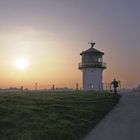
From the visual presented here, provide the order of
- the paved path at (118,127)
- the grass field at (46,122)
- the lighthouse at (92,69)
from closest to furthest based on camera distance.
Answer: the grass field at (46,122) → the paved path at (118,127) → the lighthouse at (92,69)

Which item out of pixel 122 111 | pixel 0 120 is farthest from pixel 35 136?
pixel 122 111

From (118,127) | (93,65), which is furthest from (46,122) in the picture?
(93,65)

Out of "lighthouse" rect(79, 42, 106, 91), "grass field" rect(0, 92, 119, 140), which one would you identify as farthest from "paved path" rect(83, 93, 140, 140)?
"lighthouse" rect(79, 42, 106, 91)

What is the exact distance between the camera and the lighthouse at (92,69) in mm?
73812

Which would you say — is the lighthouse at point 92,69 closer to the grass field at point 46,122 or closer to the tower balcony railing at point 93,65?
the tower balcony railing at point 93,65

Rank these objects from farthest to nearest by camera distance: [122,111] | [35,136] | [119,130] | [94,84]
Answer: [94,84], [122,111], [119,130], [35,136]

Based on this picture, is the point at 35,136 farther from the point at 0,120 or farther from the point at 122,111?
the point at 122,111

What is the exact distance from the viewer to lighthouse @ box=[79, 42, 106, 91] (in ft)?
242

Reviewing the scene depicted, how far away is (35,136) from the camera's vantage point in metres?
16.7

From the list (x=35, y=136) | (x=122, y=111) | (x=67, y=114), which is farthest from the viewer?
(x=122, y=111)

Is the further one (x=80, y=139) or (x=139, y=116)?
(x=139, y=116)

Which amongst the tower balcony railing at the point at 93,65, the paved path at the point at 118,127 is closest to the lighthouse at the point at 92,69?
the tower balcony railing at the point at 93,65

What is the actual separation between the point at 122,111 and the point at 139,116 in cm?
340

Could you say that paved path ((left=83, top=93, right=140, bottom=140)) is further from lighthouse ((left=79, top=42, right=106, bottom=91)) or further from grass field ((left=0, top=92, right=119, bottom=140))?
lighthouse ((left=79, top=42, right=106, bottom=91))
